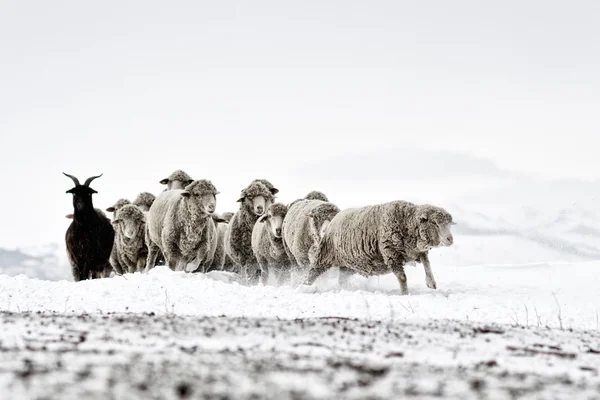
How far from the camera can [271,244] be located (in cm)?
1681

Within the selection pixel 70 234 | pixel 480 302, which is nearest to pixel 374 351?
pixel 480 302

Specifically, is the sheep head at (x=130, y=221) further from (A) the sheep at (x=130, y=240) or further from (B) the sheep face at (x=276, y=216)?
(B) the sheep face at (x=276, y=216)

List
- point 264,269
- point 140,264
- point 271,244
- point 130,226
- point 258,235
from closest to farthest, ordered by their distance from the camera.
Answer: point 271,244
point 258,235
point 264,269
point 130,226
point 140,264

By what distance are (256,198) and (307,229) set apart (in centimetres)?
246

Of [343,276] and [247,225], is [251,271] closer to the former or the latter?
[247,225]

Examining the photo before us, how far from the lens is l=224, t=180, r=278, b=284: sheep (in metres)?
17.4

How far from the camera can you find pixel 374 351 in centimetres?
473

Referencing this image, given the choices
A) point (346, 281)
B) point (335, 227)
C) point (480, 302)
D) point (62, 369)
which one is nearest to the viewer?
point (62, 369)

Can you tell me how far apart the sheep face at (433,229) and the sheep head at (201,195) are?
5.46 meters

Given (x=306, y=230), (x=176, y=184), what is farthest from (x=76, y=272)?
(x=306, y=230)

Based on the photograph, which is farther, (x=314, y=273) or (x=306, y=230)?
(x=306, y=230)

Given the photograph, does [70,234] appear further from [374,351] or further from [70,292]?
[374,351]

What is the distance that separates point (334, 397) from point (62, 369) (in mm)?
1444

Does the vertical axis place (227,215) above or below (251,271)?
above
